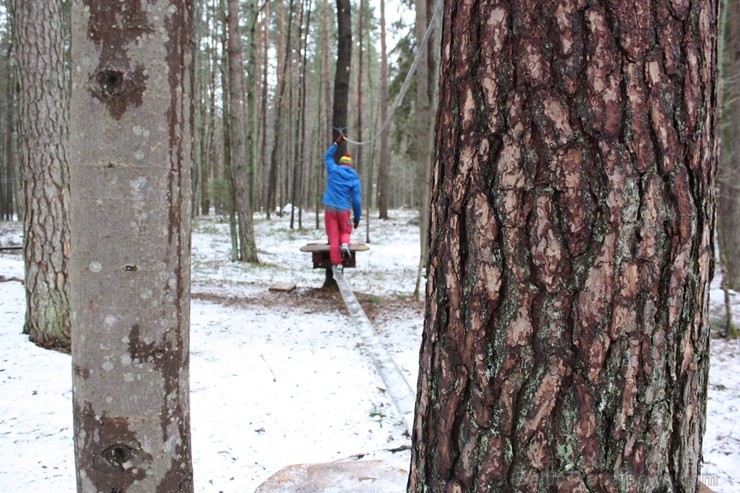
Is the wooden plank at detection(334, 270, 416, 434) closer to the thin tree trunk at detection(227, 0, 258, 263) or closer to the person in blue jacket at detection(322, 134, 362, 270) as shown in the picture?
the person in blue jacket at detection(322, 134, 362, 270)

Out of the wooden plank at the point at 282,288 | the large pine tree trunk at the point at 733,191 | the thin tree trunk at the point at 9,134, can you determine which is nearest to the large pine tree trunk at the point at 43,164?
the wooden plank at the point at 282,288

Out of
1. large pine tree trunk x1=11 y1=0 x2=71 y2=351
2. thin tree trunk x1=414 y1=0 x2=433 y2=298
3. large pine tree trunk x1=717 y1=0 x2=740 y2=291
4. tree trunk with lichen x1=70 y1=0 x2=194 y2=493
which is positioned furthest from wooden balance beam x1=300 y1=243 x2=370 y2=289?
tree trunk with lichen x1=70 y1=0 x2=194 y2=493

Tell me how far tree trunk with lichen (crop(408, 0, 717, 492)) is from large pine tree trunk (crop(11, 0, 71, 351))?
4.44 metres

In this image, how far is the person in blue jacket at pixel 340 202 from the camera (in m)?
7.72

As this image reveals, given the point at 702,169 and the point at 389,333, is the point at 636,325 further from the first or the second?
the point at 389,333

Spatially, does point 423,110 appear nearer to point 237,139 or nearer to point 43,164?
point 237,139

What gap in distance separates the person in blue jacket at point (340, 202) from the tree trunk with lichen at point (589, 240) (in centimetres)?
669

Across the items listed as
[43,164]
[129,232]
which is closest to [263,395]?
[43,164]

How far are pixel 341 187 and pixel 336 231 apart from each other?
699mm

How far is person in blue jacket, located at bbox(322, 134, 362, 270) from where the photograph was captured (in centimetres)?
772

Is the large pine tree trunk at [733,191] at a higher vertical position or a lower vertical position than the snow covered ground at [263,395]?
higher

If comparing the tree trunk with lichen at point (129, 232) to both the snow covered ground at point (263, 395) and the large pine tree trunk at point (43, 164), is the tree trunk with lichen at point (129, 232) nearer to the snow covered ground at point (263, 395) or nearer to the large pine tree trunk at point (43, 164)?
the snow covered ground at point (263, 395)

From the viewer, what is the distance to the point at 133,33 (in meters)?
1.20

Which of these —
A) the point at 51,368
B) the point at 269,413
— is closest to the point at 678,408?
the point at 269,413
